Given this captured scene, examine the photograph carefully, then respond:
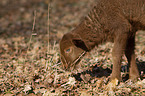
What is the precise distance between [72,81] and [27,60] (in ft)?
6.73

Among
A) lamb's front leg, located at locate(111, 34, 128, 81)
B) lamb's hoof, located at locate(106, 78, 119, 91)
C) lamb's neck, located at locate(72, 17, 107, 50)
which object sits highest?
lamb's neck, located at locate(72, 17, 107, 50)

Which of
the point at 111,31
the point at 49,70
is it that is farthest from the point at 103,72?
the point at 49,70

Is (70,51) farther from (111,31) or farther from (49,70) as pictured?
(111,31)

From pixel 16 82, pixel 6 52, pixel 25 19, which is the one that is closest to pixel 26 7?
pixel 25 19

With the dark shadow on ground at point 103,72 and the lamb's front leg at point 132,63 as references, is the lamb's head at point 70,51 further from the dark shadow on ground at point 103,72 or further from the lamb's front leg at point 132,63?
the lamb's front leg at point 132,63

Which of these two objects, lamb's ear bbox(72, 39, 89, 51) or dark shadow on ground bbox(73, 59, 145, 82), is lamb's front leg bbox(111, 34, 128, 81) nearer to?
dark shadow on ground bbox(73, 59, 145, 82)

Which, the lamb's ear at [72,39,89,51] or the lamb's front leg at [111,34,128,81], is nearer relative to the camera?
the lamb's front leg at [111,34,128,81]

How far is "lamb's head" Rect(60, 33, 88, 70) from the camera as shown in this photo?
504cm

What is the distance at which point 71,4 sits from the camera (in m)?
13.9

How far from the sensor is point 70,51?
5.12m

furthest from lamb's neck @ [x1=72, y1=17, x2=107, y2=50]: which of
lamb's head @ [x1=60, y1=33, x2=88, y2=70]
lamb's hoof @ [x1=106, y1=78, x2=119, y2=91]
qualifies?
lamb's hoof @ [x1=106, y1=78, x2=119, y2=91]

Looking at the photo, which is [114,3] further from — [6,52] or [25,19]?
[25,19]

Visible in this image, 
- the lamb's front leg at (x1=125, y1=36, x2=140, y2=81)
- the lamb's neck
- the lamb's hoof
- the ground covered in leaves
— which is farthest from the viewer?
the lamb's neck

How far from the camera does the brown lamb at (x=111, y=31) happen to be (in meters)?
4.37
